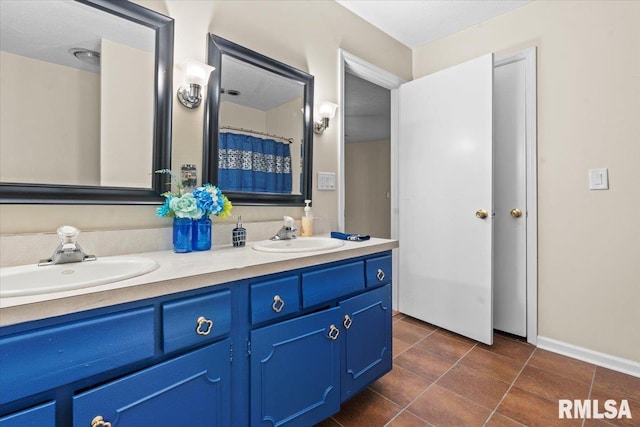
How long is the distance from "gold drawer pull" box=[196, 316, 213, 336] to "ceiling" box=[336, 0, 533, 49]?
2.14 m

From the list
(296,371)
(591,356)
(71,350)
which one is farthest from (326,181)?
(591,356)

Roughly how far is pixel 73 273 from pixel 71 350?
36 centimetres

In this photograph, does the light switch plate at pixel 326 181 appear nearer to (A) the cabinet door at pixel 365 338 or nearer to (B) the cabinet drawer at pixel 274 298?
(A) the cabinet door at pixel 365 338

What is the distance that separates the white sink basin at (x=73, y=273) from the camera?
0.85 metres

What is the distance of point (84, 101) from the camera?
1.16 metres

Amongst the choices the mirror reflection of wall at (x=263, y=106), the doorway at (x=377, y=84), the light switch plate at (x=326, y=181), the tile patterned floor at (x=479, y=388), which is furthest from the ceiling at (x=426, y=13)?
the tile patterned floor at (x=479, y=388)

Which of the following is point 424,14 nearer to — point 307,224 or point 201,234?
point 307,224

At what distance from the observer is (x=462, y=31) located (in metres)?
2.46

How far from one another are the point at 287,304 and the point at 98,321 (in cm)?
58

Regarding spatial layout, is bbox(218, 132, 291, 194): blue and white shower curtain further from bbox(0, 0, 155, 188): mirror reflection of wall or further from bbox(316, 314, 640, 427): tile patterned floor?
bbox(316, 314, 640, 427): tile patterned floor

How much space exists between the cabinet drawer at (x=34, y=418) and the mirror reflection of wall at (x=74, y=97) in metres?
0.75

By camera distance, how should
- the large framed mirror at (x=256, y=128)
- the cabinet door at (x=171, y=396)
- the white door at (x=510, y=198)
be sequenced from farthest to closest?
1. the white door at (x=510, y=198)
2. the large framed mirror at (x=256, y=128)
3. the cabinet door at (x=171, y=396)

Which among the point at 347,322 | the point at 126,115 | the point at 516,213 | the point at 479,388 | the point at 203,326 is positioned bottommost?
the point at 479,388

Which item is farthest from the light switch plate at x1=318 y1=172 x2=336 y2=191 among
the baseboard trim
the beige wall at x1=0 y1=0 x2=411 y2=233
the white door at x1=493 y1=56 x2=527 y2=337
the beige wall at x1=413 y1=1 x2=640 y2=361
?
the baseboard trim
